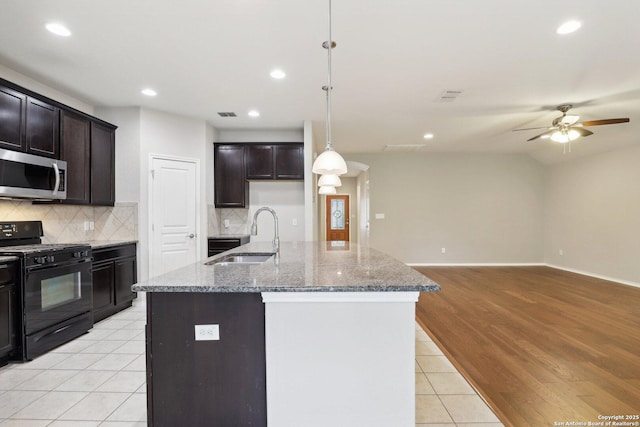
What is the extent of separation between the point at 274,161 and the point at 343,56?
2425 mm

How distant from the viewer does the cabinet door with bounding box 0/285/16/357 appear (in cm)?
238

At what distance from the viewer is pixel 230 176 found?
16.4 ft

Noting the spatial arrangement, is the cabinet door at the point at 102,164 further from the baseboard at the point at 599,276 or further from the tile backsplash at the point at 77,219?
the baseboard at the point at 599,276

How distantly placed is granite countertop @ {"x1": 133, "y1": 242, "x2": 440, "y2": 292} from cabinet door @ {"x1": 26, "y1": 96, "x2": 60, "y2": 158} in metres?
2.46

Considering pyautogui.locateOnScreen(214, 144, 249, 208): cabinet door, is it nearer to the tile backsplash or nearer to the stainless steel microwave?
the tile backsplash

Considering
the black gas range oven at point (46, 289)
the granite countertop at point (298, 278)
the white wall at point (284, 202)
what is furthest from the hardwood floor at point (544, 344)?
the black gas range oven at point (46, 289)

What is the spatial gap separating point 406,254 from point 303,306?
19.9ft

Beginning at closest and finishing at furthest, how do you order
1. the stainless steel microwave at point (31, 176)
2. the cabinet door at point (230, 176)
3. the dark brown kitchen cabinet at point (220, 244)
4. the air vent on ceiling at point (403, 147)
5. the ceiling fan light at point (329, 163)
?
1. the ceiling fan light at point (329, 163)
2. the stainless steel microwave at point (31, 176)
3. the dark brown kitchen cabinet at point (220, 244)
4. the cabinet door at point (230, 176)
5. the air vent on ceiling at point (403, 147)

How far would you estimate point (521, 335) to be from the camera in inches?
121

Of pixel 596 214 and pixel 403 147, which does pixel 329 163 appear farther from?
pixel 596 214

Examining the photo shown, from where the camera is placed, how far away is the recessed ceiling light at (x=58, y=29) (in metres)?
2.36

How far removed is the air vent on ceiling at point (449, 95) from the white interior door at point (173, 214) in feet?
11.5

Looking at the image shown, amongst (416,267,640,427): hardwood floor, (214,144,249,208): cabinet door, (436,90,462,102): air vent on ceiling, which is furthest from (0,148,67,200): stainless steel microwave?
(436,90,462,102): air vent on ceiling

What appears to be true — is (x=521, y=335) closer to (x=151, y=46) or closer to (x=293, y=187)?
(x=293, y=187)
